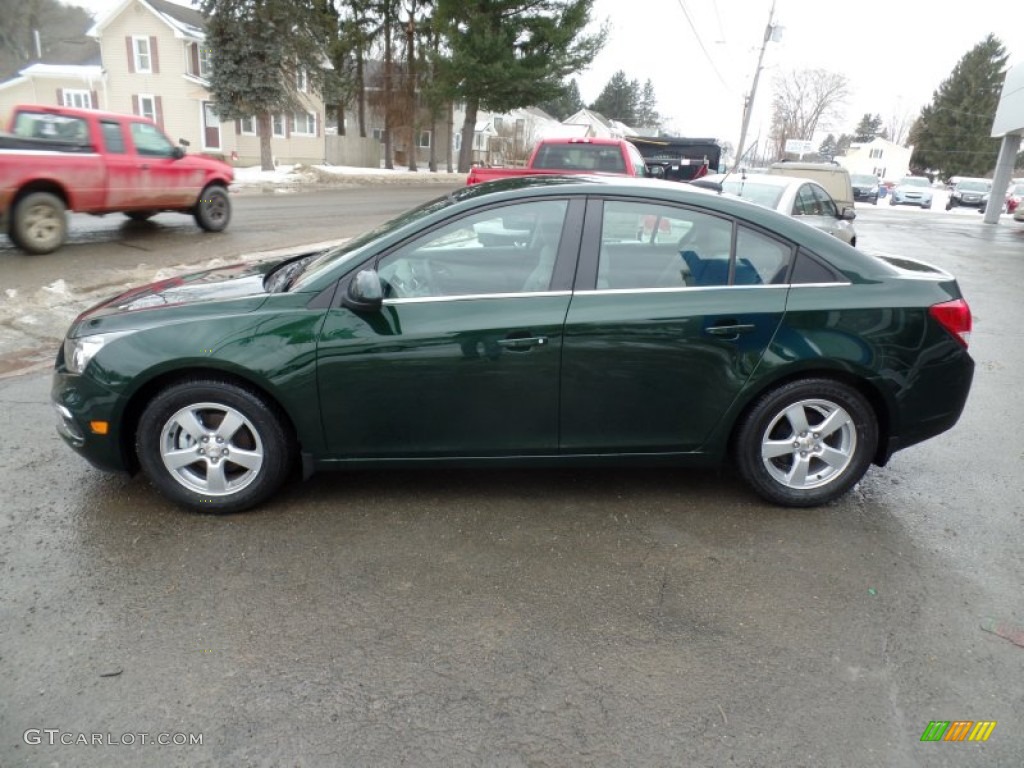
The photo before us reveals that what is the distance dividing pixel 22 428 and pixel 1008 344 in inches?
348

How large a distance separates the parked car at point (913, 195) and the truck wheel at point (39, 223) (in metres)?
39.5

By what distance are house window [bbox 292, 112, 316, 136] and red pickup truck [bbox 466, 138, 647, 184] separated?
113ft

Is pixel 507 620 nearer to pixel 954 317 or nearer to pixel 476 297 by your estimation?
pixel 476 297

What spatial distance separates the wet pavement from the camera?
2.30 meters

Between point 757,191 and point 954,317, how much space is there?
20.1ft

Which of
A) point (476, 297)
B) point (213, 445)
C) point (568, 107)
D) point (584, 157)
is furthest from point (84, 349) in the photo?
point (568, 107)

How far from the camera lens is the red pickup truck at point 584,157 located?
11.2 metres

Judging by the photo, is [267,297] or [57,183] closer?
[267,297]

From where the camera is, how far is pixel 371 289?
10.8 ft

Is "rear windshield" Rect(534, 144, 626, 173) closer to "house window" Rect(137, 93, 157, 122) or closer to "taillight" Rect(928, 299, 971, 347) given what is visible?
"taillight" Rect(928, 299, 971, 347)

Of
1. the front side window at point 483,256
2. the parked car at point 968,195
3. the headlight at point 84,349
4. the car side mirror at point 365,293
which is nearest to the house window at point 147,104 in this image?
the headlight at point 84,349

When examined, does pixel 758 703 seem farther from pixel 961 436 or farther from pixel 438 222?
pixel 961 436

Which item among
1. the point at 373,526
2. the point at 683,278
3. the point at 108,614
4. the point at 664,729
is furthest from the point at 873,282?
the point at 108,614

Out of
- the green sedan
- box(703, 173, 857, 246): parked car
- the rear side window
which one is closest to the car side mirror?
the green sedan
